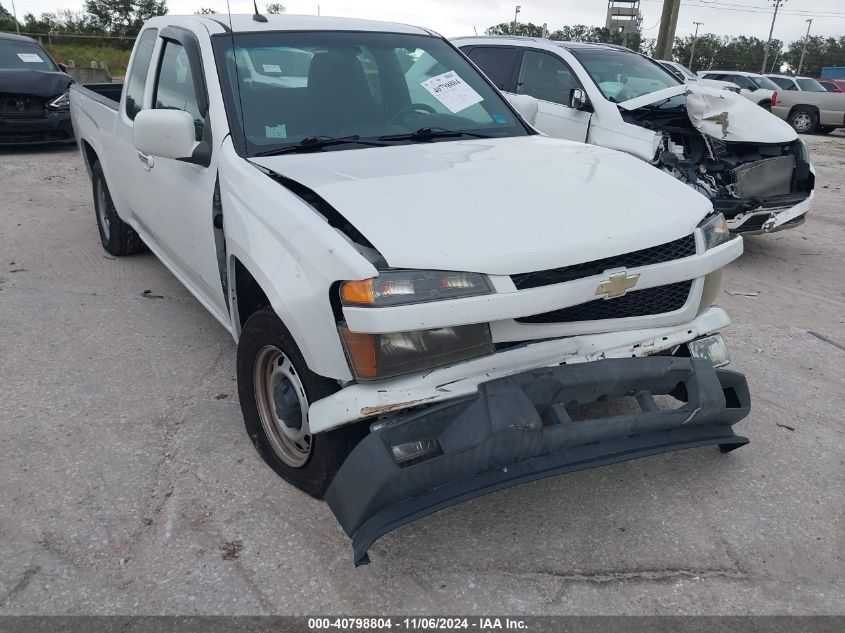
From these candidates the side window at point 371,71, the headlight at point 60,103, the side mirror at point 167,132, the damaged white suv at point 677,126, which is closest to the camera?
the side mirror at point 167,132

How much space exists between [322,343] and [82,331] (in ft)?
8.65

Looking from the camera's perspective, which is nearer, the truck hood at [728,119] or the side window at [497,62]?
the truck hood at [728,119]

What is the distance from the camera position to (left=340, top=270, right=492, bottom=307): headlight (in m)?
2.12

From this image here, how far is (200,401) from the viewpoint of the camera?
3.44 metres

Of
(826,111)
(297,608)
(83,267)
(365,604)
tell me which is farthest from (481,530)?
(826,111)

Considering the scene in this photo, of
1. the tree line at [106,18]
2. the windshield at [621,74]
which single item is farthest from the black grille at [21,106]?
the tree line at [106,18]

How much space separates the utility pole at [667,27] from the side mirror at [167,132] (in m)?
13.0

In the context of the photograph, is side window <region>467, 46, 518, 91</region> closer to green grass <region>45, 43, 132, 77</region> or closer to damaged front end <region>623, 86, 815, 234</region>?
damaged front end <region>623, 86, 815, 234</region>

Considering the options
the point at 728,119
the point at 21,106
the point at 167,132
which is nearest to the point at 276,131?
the point at 167,132

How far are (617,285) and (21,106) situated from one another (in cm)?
1011

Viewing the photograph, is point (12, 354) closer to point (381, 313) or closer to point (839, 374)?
point (381, 313)

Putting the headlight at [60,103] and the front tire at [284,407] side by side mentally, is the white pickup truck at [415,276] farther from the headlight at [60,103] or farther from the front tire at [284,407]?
the headlight at [60,103]

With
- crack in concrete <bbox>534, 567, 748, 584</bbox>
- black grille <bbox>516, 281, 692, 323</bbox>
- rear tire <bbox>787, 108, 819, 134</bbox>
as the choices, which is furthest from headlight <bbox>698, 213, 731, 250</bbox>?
rear tire <bbox>787, 108, 819, 134</bbox>

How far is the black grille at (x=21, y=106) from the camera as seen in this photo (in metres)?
9.61
